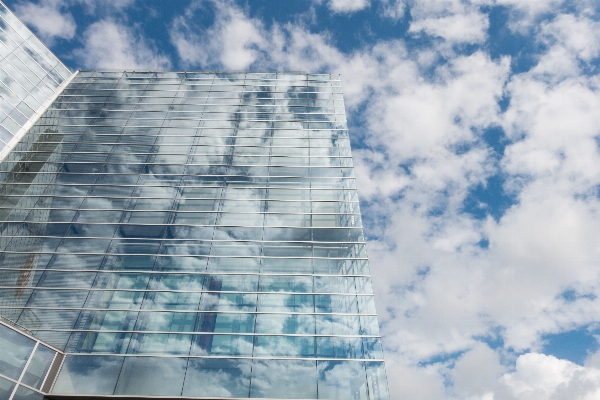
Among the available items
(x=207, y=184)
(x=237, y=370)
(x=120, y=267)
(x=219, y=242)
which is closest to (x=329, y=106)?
(x=207, y=184)

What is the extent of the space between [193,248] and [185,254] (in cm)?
55

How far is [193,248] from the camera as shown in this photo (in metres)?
→ 22.4

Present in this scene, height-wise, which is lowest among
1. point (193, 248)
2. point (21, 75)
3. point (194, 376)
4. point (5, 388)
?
point (5, 388)

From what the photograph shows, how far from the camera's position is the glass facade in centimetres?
3005

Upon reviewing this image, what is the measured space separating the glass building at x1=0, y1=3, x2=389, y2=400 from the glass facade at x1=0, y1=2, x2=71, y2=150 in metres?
1.43

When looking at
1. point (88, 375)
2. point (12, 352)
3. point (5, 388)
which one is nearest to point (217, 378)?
point (88, 375)

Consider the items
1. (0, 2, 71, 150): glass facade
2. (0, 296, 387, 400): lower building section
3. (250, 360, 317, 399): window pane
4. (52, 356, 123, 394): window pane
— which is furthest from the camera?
(0, 2, 71, 150): glass facade

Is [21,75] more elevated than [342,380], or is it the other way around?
[21,75]

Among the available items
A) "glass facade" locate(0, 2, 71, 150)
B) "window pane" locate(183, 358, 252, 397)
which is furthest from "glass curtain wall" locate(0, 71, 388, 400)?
"glass facade" locate(0, 2, 71, 150)

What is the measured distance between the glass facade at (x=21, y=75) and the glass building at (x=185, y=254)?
143cm

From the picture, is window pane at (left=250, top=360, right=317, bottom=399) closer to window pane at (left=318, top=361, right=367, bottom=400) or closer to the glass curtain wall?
the glass curtain wall

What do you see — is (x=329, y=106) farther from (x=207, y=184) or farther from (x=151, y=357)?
(x=151, y=357)

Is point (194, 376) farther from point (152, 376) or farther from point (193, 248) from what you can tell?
point (193, 248)

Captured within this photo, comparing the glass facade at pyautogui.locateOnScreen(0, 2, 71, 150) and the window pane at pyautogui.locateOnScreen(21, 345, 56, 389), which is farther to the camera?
the glass facade at pyautogui.locateOnScreen(0, 2, 71, 150)
